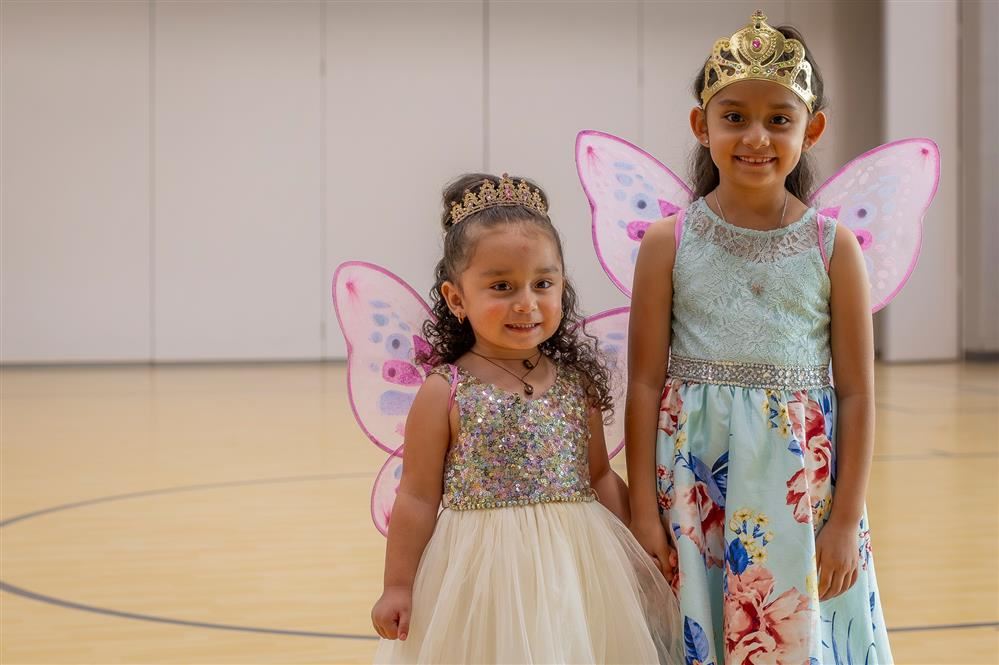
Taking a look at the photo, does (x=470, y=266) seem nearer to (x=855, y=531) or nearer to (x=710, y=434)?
(x=710, y=434)

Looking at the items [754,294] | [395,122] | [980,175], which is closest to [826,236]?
[754,294]

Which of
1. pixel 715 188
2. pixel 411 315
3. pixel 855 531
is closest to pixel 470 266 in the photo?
pixel 411 315

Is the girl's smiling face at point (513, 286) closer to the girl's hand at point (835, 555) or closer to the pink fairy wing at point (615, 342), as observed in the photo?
the pink fairy wing at point (615, 342)

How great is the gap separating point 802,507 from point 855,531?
95 millimetres

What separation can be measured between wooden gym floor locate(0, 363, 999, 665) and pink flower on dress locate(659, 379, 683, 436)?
1181mm

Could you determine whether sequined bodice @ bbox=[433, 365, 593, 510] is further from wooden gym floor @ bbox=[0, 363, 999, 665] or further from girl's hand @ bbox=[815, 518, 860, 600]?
wooden gym floor @ bbox=[0, 363, 999, 665]

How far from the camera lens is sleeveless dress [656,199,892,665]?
5.85 feet

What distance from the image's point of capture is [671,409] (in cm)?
187

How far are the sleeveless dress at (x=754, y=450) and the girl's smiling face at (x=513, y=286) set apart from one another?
0.70 feet

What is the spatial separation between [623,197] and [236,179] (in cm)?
862

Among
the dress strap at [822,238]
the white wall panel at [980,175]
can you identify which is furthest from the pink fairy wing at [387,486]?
the white wall panel at [980,175]

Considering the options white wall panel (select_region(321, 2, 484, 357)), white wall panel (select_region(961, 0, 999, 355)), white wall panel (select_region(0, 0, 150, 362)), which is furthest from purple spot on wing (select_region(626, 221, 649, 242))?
white wall panel (select_region(961, 0, 999, 355))

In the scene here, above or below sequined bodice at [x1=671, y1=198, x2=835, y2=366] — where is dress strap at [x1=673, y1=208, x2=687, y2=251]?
above

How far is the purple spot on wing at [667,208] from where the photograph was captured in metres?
2.12
